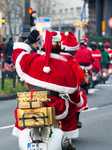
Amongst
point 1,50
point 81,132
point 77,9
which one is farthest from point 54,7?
point 81,132

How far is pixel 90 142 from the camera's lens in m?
7.50

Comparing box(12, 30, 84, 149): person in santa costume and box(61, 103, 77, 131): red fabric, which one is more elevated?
box(12, 30, 84, 149): person in santa costume

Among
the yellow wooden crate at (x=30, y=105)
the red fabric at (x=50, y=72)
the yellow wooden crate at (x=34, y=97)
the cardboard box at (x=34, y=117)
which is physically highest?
the red fabric at (x=50, y=72)

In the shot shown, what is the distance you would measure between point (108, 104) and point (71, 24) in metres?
76.1

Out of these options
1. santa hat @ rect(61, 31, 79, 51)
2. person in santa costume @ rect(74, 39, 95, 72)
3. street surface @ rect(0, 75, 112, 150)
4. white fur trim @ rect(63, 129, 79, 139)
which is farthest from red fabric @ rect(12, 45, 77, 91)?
person in santa costume @ rect(74, 39, 95, 72)

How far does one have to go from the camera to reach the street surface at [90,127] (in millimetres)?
7328

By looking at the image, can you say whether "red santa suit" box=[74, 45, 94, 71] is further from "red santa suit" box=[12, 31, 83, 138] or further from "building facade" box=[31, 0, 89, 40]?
"building facade" box=[31, 0, 89, 40]

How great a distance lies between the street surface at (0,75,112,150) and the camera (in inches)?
289

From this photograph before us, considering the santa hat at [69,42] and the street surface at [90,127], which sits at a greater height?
the santa hat at [69,42]

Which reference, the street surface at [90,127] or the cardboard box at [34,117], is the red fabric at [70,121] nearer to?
the cardboard box at [34,117]

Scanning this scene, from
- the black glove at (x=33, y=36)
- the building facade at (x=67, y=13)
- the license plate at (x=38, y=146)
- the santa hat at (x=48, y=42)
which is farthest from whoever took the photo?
the building facade at (x=67, y=13)

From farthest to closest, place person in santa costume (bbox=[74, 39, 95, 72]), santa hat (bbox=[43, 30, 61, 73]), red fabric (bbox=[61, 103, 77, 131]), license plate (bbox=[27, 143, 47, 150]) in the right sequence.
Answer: person in santa costume (bbox=[74, 39, 95, 72]) < red fabric (bbox=[61, 103, 77, 131]) < santa hat (bbox=[43, 30, 61, 73]) < license plate (bbox=[27, 143, 47, 150])

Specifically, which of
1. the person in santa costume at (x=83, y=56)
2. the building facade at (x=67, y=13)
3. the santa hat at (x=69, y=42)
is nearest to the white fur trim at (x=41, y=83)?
the santa hat at (x=69, y=42)

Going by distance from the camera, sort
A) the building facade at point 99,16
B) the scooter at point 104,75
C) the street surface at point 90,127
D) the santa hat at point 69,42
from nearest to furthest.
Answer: the santa hat at point 69,42
the street surface at point 90,127
the scooter at point 104,75
the building facade at point 99,16
